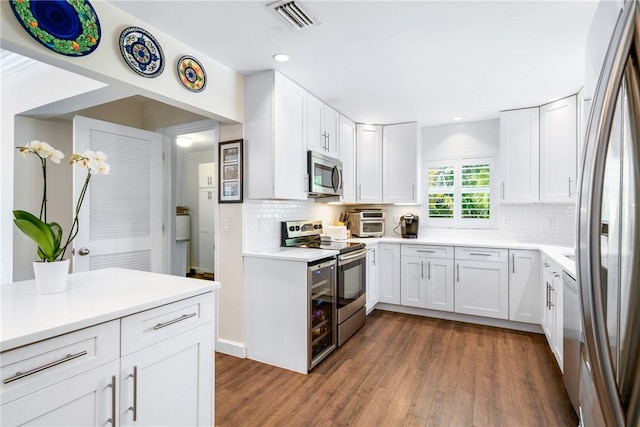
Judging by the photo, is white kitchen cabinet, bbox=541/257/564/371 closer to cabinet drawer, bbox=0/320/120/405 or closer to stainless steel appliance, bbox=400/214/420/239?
stainless steel appliance, bbox=400/214/420/239

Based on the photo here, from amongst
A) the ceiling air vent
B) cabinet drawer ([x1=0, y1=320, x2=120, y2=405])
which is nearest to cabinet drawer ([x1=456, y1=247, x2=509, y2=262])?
the ceiling air vent

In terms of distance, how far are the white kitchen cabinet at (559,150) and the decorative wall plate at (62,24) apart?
13.4 ft

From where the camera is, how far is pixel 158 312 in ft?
4.56

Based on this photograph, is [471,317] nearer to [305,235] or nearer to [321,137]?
[305,235]

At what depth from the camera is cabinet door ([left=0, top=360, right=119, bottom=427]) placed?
0.98 metres

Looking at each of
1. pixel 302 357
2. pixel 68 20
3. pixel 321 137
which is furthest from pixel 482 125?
pixel 68 20

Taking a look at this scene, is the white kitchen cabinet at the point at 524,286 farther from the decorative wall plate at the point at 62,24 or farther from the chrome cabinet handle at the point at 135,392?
the decorative wall plate at the point at 62,24

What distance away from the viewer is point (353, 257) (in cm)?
338

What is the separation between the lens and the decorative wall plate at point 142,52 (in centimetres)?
194

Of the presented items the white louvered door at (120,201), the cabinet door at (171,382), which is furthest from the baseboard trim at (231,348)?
the cabinet door at (171,382)

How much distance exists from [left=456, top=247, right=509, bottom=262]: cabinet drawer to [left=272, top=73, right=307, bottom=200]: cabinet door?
2007mm

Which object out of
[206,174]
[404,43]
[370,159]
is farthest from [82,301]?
[206,174]

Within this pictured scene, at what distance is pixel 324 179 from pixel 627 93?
9.60 ft

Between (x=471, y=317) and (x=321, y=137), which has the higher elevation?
(x=321, y=137)
